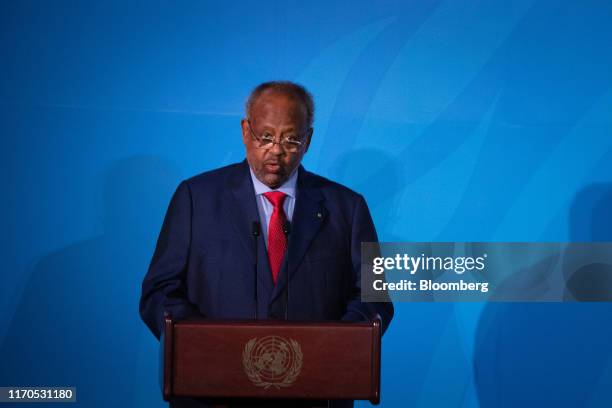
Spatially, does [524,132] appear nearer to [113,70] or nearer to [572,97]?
[572,97]

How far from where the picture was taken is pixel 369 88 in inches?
138

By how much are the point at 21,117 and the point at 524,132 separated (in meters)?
2.16

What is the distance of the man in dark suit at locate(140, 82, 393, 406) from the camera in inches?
96.1

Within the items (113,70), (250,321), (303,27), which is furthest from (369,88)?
(250,321)

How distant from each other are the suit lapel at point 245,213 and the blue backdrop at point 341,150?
854mm

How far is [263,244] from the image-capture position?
8.08 ft

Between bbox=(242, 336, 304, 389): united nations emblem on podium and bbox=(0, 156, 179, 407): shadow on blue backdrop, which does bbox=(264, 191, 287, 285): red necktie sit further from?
bbox=(0, 156, 179, 407): shadow on blue backdrop

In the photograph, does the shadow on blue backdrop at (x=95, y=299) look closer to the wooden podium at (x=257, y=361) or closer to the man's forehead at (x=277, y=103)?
the man's forehead at (x=277, y=103)

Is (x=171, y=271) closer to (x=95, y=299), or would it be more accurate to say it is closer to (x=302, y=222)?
(x=302, y=222)

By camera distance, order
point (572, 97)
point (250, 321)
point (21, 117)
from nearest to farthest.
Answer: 1. point (250, 321)
2. point (21, 117)
3. point (572, 97)

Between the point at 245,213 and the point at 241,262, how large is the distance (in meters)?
0.16

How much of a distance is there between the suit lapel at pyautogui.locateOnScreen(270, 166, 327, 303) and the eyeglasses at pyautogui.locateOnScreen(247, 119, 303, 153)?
181mm

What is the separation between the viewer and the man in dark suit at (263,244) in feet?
8.01

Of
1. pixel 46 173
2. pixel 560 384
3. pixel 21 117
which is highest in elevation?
pixel 21 117
